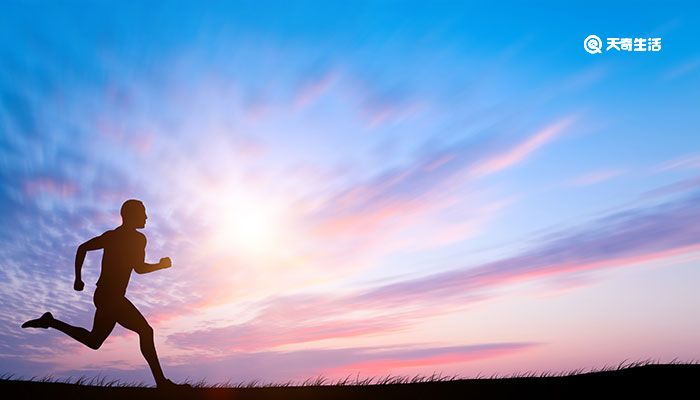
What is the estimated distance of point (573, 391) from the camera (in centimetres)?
1166

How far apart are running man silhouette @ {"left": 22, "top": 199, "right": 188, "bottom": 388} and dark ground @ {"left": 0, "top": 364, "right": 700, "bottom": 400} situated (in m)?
1.13

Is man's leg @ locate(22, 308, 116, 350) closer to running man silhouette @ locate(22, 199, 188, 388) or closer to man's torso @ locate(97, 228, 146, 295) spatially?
running man silhouette @ locate(22, 199, 188, 388)

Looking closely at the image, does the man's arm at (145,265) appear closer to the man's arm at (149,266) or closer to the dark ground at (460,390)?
the man's arm at (149,266)

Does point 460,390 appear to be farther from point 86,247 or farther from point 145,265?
point 86,247

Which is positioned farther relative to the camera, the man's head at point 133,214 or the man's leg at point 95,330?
the man's head at point 133,214

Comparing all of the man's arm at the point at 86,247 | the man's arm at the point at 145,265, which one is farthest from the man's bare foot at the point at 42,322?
the man's arm at the point at 145,265

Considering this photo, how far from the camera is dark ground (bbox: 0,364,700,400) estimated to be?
36.9ft

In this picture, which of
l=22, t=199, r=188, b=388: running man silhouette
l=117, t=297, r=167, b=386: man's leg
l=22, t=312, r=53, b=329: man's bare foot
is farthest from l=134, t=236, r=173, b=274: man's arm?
l=22, t=312, r=53, b=329: man's bare foot

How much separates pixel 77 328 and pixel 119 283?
1.04 m

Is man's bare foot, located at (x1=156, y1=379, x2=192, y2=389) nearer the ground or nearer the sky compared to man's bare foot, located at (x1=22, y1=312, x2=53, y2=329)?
nearer the ground

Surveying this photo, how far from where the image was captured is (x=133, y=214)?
11039 mm

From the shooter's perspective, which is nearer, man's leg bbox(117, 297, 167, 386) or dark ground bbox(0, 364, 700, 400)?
man's leg bbox(117, 297, 167, 386)

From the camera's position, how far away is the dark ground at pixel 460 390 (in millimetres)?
11242

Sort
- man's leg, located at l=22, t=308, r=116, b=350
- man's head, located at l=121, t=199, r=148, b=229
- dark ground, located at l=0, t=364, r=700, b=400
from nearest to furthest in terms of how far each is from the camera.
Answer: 1. man's leg, located at l=22, t=308, r=116, b=350
2. man's head, located at l=121, t=199, r=148, b=229
3. dark ground, located at l=0, t=364, r=700, b=400
